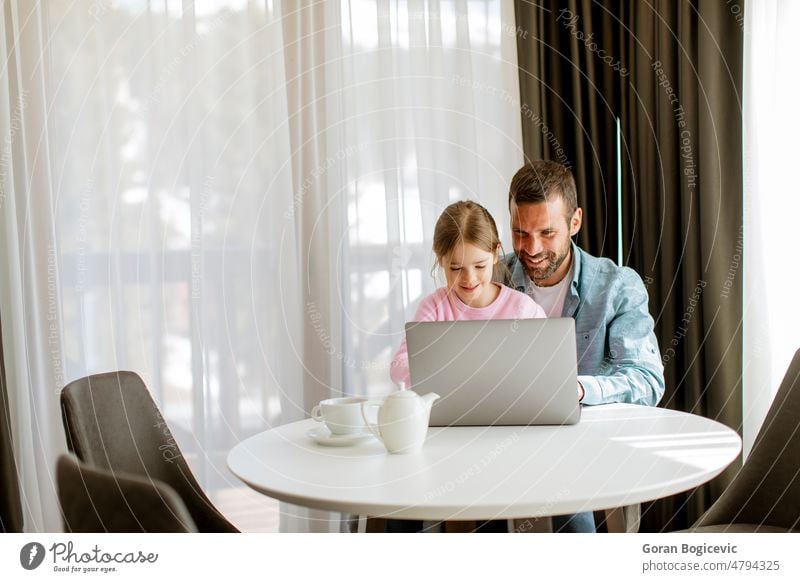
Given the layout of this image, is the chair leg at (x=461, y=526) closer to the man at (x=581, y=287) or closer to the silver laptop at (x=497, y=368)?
the silver laptop at (x=497, y=368)

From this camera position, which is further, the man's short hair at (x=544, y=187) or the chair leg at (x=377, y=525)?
the man's short hair at (x=544, y=187)

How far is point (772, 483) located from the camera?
1447mm

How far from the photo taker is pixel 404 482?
112 cm

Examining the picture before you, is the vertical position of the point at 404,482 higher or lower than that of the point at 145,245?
lower

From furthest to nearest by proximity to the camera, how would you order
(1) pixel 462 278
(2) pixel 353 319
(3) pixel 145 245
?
1. (2) pixel 353 319
2. (3) pixel 145 245
3. (1) pixel 462 278

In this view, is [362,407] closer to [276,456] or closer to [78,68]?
[276,456]

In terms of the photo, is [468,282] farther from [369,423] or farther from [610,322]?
[369,423]

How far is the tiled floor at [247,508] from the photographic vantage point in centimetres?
241

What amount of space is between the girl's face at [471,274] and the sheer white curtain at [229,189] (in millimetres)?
457
